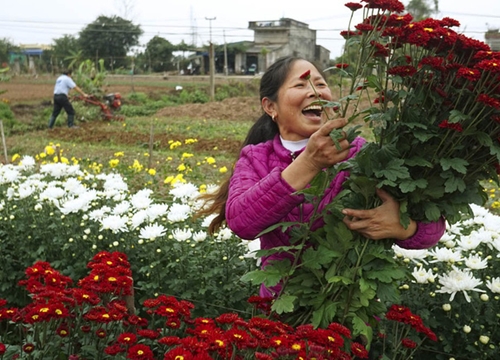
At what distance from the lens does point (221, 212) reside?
2.38 metres

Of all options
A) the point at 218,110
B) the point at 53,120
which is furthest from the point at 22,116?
the point at 218,110

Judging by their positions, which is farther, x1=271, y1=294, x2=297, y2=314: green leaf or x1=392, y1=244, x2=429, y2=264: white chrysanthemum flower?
x1=392, y1=244, x2=429, y2=264: white chrysanthemum flower

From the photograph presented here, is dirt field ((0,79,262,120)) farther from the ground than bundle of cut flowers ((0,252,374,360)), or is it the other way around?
bundle of cut flowers ((0,252,374,360))

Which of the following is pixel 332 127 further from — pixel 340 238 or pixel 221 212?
pixel 221 212

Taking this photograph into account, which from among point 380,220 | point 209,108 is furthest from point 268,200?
point 209,108

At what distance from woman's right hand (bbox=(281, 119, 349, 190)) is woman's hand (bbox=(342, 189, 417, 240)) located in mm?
181

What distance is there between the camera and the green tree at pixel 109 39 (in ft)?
161

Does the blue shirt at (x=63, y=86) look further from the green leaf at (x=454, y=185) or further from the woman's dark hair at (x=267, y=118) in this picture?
the green leaf at (x=454, y=185)

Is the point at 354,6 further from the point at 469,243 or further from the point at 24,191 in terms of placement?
the point at 24,191

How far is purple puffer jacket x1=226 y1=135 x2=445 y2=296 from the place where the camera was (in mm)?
1732

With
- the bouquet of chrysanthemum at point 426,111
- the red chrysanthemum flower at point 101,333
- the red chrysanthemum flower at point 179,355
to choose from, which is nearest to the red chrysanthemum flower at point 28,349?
the red chrysanthemum flower at point 101,333

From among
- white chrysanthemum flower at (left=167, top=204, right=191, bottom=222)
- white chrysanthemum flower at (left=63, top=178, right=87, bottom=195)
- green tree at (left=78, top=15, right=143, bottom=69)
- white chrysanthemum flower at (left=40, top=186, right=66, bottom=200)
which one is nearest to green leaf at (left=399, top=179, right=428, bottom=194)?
white chrysanthemum flower at (left=167, top=204, right=191, bottom=222)

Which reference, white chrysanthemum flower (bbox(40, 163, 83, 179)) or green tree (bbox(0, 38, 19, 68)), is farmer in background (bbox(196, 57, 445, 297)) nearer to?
white chrysanthemum flower (bbox(40, 163, 83, 179))

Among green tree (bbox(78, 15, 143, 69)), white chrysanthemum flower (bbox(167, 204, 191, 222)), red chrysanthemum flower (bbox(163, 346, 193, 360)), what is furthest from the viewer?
green tree (bbox(78, 15, 143, 69))
